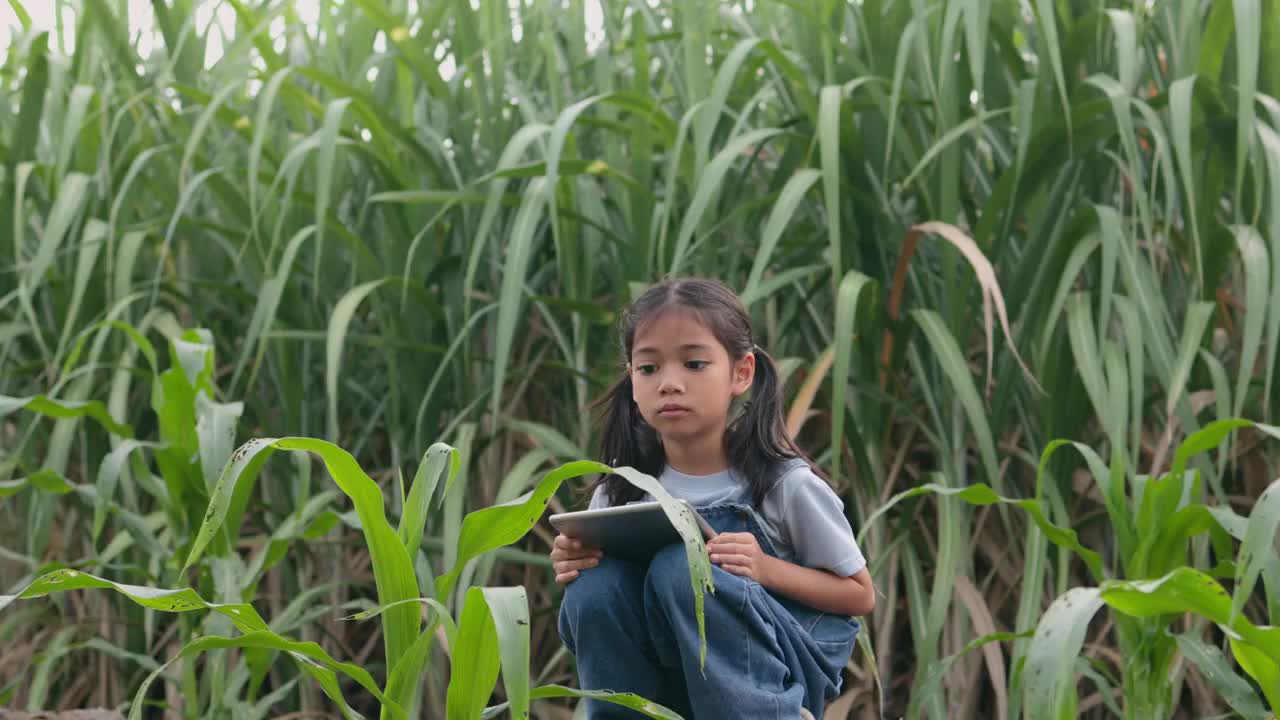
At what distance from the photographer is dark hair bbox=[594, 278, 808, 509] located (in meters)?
1.31

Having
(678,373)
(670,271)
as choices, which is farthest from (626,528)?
(670,271)

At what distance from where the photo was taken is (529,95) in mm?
2381

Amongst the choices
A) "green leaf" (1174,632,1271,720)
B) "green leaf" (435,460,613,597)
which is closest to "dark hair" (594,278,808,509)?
"green leaf" (435,460,613,597)

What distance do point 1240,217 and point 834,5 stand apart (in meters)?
0.66

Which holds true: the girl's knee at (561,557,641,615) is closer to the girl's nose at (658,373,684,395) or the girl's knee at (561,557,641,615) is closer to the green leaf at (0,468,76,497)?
the girl's nose at (658,373,684,395)

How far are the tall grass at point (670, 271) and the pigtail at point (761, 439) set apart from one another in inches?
16.6

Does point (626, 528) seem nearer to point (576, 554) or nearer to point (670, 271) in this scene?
point (576, 554)

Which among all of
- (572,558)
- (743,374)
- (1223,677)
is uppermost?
(743,374)

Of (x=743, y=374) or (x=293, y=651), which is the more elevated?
(x=743, y=374)

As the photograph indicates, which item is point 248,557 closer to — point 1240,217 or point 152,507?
point 152,507

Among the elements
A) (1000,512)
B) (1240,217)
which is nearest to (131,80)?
(1000,512)

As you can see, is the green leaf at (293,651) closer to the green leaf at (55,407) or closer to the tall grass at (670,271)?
the tall grass at (670,271)

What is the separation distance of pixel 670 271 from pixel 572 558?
0.82m

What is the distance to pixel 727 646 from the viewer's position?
46.8 inches
